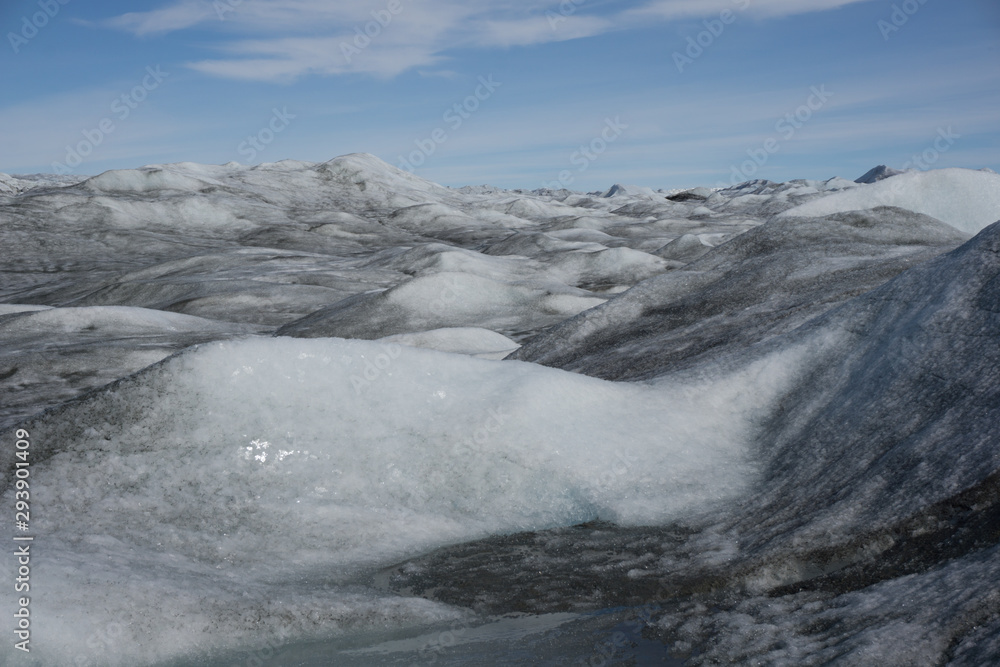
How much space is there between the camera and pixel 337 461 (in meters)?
4.92

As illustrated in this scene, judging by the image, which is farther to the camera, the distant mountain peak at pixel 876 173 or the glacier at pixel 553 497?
the distant mountain peak at pixel 876 173

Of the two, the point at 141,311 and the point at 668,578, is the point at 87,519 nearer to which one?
the point at 668,578

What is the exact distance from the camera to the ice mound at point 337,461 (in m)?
4.43

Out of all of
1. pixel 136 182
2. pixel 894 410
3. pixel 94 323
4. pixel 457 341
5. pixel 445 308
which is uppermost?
pixel 136 182

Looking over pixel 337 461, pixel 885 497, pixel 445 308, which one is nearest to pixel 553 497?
pixel 337 461

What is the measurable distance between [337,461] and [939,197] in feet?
37.5

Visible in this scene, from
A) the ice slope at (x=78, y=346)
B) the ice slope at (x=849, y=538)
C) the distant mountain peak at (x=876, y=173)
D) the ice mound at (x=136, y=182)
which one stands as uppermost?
the distant mountain peak at (x=876, y=173)

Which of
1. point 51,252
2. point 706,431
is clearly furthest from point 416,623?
point 51,252

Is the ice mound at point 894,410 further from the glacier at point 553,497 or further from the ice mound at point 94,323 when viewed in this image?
the ice mound at point 94,323

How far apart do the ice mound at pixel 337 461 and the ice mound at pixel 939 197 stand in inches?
341

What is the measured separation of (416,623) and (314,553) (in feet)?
2.83

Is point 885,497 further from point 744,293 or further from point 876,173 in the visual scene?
point 876,173

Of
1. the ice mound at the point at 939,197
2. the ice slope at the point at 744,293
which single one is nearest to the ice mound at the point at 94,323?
the ice slope at the point at 744,293

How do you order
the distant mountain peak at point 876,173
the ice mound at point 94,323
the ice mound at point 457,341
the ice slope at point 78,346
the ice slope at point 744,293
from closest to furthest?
the ice slope at point 744,293 → the ice slope at point 78,346 → the ice mound at point 457,341 → the ice mound at point 94,323 → the distant mountain peak at point 876,173
